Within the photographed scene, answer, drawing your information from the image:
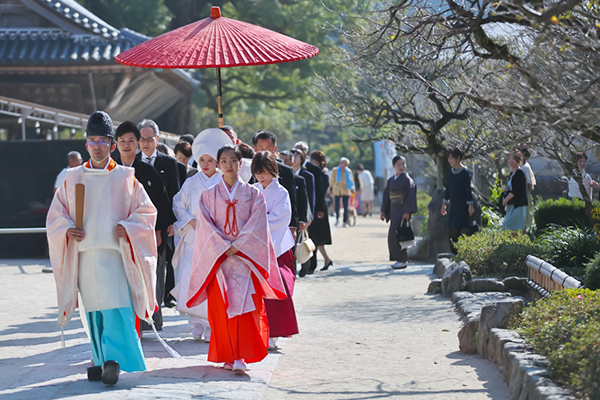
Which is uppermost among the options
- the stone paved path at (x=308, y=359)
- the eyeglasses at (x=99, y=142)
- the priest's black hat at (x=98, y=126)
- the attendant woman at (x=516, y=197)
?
the priest's black hat at (x=98, y=126)

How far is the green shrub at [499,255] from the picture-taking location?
8.47 meters

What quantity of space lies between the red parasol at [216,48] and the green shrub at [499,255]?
11.7ft

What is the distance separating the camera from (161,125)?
732 inches

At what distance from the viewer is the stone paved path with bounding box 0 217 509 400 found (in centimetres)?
464

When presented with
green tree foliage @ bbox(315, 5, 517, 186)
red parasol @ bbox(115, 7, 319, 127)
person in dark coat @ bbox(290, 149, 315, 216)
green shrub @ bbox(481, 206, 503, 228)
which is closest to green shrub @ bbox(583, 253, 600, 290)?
red parasol @ bbox(115, 7, 319, 127)

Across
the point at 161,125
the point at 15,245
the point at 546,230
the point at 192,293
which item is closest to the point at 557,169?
the point at 546,230

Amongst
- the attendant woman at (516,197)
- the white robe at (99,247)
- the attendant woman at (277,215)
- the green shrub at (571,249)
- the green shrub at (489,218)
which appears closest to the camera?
the white robe at (99,247)

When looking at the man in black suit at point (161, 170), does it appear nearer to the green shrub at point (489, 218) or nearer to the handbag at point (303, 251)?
the handbag at point (303, 251)

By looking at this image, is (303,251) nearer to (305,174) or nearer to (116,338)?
(305,174)

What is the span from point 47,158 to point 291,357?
347 inches

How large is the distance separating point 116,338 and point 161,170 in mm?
2391

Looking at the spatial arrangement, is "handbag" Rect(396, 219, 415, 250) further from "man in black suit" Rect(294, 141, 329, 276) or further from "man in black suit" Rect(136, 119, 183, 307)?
"man in black suit" Rect(136, 119, 183, 307)

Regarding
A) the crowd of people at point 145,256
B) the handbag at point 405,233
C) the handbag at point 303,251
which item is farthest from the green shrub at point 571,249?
the crowd of people at point 145,256

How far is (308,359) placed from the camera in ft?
18.8
